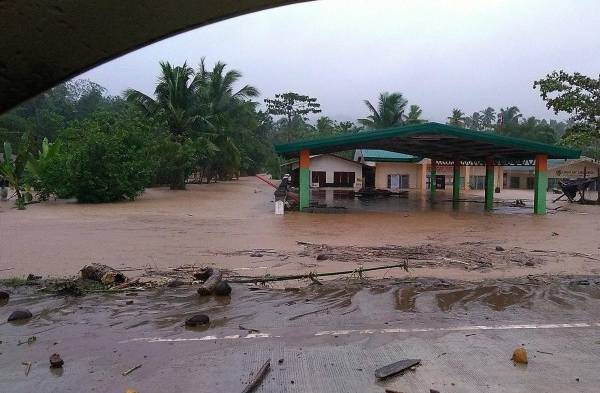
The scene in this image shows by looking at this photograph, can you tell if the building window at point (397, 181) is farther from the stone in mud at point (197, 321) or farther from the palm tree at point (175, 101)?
the stone in mud at point (197, 321)

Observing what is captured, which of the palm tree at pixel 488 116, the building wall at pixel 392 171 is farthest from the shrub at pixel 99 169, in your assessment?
the palm tree at pixel 488 116

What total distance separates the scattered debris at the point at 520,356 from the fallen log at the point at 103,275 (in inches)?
226

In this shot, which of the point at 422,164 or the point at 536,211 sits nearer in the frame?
the point at 536,211

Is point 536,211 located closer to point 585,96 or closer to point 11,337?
point 585,96

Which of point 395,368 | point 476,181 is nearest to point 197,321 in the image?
point 395,368

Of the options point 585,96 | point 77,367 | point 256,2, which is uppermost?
point 585,96

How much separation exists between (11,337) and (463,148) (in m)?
24.2

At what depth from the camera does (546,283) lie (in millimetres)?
8156

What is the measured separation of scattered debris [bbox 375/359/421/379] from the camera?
4.36 m

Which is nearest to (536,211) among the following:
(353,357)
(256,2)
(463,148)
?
(463,148)

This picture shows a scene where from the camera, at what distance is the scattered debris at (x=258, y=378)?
13.3ft

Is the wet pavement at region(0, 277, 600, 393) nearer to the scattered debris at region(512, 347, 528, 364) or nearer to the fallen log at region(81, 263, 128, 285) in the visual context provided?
the scattered debris at region(512, 347, 528, 364)

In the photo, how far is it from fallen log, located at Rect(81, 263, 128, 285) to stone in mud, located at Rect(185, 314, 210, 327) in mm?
2378

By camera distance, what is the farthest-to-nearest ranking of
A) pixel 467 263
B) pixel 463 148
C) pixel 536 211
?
1. pixel 463 148
2. pixel 536 211
3. pixel 467 263
